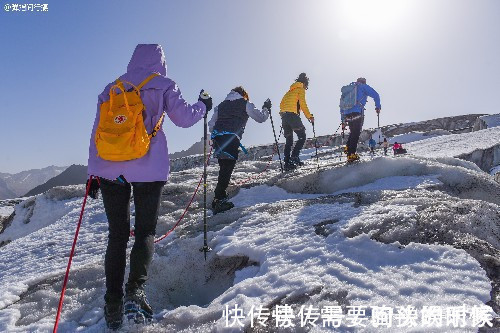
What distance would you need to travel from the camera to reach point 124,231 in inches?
143

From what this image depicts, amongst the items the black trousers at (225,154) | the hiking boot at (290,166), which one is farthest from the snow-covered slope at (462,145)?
the black trousers at (225,154)

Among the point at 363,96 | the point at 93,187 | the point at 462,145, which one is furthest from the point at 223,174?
the point at 462,145

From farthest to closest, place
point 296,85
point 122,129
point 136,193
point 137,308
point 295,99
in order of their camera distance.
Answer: point 296,85, point 295,99, point 136,193, point 137,308, point 122,129

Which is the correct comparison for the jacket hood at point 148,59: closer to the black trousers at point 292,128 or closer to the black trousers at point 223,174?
the black trousers at point 223,174


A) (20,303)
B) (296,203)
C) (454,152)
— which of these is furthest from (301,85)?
(20,303)

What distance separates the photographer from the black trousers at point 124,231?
11.8 ft

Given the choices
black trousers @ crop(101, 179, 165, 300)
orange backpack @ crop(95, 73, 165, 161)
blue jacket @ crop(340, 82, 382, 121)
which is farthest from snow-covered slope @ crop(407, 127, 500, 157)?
orange backpack @ crop(95, 73, 165, 161)

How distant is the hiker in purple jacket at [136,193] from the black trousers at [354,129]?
7.26 meters

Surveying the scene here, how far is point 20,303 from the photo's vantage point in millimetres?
4449

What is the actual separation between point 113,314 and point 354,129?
27.8 ft

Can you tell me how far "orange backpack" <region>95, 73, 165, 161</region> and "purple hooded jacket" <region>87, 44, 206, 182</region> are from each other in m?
0.12

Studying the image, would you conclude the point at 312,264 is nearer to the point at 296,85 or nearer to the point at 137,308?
the point at 137,308

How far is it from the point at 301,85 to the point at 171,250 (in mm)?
7816

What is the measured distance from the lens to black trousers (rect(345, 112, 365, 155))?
10.3 metres
